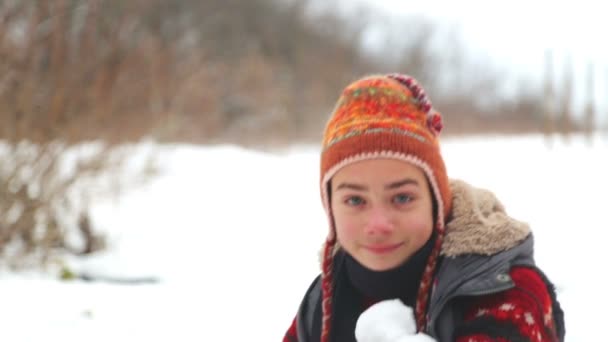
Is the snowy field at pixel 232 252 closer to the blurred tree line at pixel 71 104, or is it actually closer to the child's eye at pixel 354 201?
the blurred tree line at pixel 71 104

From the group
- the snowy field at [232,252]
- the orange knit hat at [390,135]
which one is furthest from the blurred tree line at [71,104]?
the orange knit hat at [390,135]

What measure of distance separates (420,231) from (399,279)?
0.45 ft

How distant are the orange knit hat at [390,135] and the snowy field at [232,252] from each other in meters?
2.18

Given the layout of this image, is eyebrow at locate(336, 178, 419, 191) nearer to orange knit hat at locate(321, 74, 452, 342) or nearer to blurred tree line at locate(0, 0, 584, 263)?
orange knit hat at locate(321, 74, 452, 342)

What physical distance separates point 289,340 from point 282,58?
118 feet

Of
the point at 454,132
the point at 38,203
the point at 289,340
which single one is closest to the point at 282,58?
the point at 454,132

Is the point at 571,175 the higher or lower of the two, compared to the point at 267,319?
higher

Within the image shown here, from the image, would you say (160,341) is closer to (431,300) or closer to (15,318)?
(15,318)

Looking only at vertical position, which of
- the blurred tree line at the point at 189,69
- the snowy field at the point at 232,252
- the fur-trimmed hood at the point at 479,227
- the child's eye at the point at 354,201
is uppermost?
the blurred tree line at the point at 189,69

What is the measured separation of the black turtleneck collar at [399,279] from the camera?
1672 mm

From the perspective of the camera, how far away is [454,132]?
22.4m

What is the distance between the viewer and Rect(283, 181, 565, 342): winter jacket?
1.49m

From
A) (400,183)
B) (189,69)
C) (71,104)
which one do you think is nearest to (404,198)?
(400,183)

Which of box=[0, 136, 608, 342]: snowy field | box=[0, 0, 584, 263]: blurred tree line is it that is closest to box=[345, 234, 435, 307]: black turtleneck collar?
box=[0, 136, 608, 342]: snowy field
